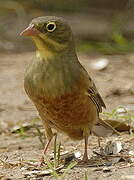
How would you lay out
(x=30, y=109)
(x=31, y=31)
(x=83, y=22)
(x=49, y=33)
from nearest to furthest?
(x=31, y=31) < (x=49, y=33) < (x=30, y=109) < (x=83, y=22)

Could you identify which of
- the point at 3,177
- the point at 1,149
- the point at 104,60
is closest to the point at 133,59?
the point at 104,60

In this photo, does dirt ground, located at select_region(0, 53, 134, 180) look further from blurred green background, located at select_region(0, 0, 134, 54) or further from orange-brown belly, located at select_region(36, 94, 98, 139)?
blurred green background, located at select_region(0, 0, 134, 54)

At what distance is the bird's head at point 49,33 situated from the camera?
15.8 ft

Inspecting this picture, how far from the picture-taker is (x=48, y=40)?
16.0ft

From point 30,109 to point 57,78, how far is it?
9.37 ft

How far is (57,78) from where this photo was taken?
4.82 meters

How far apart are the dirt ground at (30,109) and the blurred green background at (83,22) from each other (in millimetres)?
586

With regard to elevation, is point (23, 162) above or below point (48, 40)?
below

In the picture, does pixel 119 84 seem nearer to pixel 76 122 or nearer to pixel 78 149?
pixel 78 149

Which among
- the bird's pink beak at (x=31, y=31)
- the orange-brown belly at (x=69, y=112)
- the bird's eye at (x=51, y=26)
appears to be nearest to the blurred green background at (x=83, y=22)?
the orange-brown belly at (x=69, y=112)

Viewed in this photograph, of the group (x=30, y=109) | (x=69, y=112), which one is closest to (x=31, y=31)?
(x=69, y=112)

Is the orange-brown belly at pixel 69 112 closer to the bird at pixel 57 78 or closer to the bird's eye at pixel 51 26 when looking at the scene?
the bird at pixel 57 78

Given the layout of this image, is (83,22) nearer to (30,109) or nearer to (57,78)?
(30,109)

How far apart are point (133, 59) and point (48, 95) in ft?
17.5
